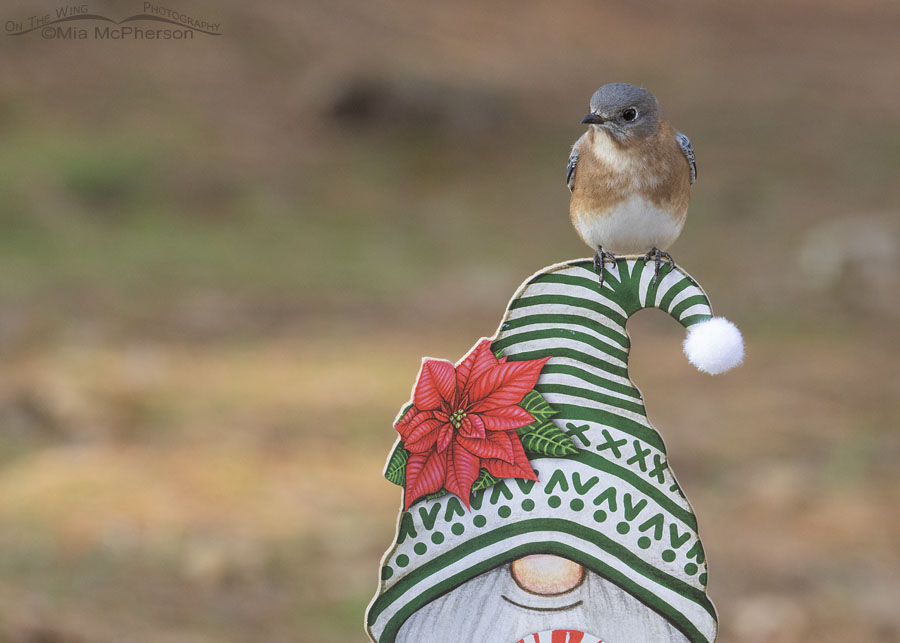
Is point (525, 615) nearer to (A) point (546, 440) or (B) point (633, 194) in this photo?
(A) point (546, 440)

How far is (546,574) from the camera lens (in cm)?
209

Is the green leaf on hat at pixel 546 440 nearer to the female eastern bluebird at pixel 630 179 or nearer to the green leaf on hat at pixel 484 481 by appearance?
the green leaf on hat at pixel 484 481

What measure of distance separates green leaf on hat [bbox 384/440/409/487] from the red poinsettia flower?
1 centimetres

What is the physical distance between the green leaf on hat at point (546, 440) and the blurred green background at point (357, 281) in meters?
2.31

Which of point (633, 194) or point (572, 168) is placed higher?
point (572, 168)

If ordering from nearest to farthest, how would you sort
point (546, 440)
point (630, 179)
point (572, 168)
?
1. point (546, 440)
2. point (630, 179)
3. point (572, 168)

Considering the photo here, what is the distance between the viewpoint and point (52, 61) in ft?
39.6

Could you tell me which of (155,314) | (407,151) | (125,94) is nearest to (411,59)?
(407,151)

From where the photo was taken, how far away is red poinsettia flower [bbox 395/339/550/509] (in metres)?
2.08

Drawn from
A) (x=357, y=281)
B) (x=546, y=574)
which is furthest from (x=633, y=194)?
(x=357, y=281)

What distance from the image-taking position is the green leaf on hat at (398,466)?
2.10 metres

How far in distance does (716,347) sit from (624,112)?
21.4 inches

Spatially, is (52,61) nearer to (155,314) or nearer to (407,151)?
(407,151)

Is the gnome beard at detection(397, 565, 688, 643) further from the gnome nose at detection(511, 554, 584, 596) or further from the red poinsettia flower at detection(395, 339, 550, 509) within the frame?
the red poinsettia flower at detection(395, 339, 550, 509)
